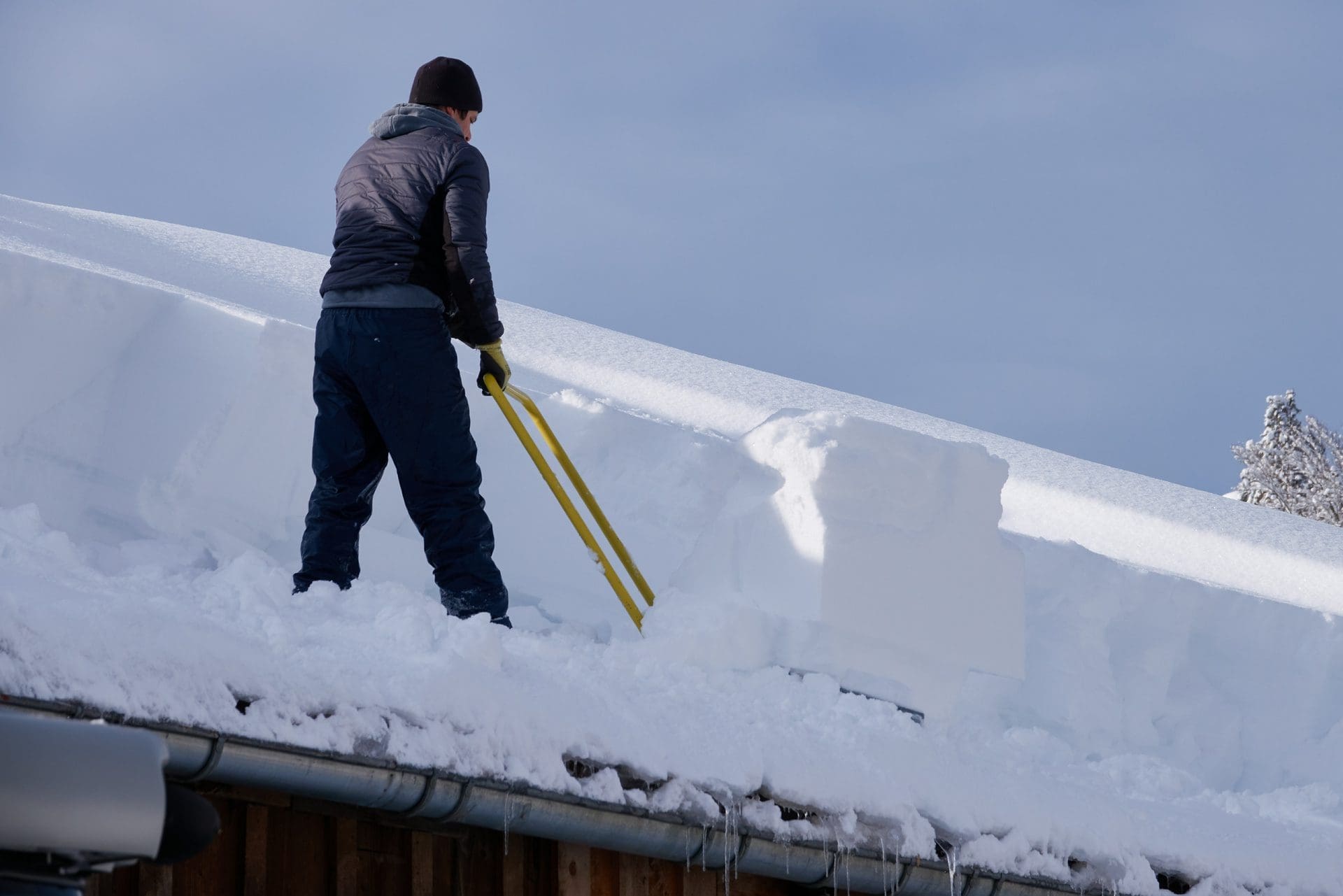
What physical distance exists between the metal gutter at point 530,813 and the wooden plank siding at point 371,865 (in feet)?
0.33

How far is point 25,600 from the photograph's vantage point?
2.29 m

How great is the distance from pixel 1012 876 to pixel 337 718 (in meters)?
1.56

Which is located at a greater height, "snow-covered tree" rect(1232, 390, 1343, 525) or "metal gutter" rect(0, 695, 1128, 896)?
"snow-covered tree" rect(1232, 390, 1343, 525)

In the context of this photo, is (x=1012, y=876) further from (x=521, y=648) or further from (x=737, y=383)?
(x=737, y=383)

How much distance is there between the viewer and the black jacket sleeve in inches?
156

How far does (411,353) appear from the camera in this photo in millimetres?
3953

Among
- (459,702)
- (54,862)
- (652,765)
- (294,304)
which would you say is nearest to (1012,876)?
(652,765)

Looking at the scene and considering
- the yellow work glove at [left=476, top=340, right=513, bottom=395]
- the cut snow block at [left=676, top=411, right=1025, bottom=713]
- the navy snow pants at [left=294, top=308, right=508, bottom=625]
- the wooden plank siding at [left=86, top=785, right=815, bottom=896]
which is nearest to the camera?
the wooden plank siding at [left=86, top=785, right=815, bottom=896]

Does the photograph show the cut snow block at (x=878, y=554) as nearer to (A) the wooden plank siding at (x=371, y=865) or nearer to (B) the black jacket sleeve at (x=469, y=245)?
(B) the black jacket sleeve at (x=469, y=245)

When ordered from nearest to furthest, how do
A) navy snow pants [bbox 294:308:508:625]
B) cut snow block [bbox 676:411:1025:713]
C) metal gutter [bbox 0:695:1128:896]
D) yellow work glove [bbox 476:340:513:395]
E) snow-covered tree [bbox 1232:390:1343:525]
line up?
1. metal gutter [bbox 0:695:1128:896]
2. navy snow pants [bbox 294:308:508:625]
3. yellow work glove [bbox 476:340:513:395]
4. cut snow block [bbox 676:411:1025:713]
5. snow-covered tree [bbox 1232:390:1343:525]

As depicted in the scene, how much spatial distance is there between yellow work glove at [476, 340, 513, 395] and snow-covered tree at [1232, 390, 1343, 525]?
19.2 meters

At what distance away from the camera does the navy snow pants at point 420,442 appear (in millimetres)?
3943

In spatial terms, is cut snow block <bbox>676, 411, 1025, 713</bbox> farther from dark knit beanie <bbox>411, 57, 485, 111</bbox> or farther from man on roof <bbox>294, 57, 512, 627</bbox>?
dark knit beanie <bbox>411, 57, 485, 111</bbox>

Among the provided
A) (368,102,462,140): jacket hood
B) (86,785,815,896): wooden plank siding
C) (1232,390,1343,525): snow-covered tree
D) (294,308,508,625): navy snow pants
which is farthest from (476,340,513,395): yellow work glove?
(1232,390,1343,525): snow-covered tree
